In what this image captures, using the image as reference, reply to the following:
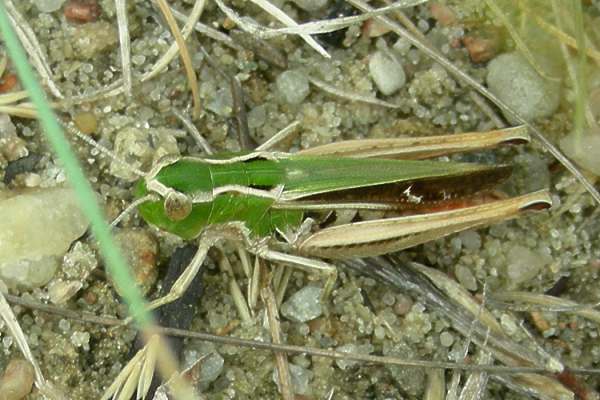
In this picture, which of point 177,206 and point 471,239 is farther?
point 471,239

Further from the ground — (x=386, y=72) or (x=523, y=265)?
(x=386, y=72)

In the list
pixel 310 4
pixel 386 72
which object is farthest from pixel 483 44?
pixel 310 4

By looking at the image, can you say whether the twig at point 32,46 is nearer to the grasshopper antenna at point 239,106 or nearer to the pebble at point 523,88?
the grasshopper antenna at point 239,106

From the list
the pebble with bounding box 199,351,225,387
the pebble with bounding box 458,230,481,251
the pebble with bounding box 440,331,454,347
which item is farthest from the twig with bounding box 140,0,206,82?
the pebble with bounding box 440,331,454,347

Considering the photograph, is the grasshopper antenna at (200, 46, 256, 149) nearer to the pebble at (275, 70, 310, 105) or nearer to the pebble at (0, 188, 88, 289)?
the pebble at (275, 70, 310, 105)

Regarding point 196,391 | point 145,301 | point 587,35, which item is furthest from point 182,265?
point 587,35

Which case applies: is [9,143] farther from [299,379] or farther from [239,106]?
[299,379]

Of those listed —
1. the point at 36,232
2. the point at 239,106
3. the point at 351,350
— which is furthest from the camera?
the point at 239,106

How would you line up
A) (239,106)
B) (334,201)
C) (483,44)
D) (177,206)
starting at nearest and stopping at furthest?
1. (177,206)
2. (334,201)
3. (239,106)
4. (483,44)
